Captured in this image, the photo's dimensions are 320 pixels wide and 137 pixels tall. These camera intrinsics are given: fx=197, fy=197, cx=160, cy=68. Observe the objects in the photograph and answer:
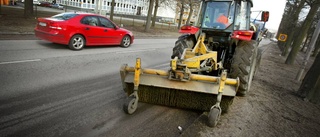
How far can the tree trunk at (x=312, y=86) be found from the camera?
5734mm

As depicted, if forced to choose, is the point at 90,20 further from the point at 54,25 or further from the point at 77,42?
the point at 54,25

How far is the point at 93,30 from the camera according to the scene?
8.97m

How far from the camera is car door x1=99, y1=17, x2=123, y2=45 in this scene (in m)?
9.53

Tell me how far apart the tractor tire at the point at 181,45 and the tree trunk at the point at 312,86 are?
374cm

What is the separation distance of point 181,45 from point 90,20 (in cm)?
536

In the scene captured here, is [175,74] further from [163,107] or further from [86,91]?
[86,91]

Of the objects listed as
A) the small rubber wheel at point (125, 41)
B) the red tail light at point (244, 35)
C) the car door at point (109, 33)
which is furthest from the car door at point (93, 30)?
the red tail light at point (244, 35)

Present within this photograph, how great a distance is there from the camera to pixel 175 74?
3672 mm

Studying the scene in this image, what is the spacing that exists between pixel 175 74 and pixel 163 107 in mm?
892

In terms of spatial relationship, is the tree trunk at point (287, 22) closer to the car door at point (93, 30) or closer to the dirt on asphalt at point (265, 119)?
the dirt on asphalt at point (265, 119)

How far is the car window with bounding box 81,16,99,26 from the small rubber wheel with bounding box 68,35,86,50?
2.30ft

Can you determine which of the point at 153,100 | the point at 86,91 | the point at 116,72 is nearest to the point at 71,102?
the point at 86,91

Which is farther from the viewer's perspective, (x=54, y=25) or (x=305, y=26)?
(x=305, y=26)

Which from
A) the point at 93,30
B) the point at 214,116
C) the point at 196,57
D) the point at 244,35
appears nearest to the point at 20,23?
the point at 93,30
